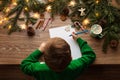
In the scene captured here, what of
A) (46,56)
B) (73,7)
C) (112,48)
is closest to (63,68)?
(46,56)

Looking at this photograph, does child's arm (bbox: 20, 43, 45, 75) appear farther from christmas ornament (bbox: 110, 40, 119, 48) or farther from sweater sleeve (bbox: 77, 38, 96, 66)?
christmas ornament (bbox: 110, 40, 119, 48)

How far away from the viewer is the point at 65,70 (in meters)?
1.40

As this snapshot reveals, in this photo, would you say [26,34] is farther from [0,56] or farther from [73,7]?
[73,7]

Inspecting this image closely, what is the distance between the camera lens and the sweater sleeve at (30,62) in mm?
1469

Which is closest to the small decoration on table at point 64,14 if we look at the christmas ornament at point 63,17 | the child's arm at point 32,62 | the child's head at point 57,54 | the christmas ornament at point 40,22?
the christmas ornament at point 63,17

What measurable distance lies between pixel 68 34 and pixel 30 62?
256 mm

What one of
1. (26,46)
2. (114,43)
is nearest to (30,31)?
(26,46)

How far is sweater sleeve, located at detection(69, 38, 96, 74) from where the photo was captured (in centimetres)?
143

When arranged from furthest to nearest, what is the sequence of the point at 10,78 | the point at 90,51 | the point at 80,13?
the point at 10,78
the point at 80,13
the point at 90,51

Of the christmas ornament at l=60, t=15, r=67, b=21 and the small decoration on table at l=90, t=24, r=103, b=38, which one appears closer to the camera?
the small decoration on table at l=90, t=24, r=103, b=38

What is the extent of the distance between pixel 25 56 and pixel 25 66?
88 mm

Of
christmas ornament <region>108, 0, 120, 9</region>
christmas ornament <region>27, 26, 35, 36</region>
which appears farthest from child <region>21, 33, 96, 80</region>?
christmas ornament <region>108, 0, 120, 9</region>

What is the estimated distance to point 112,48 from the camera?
5.02 feet

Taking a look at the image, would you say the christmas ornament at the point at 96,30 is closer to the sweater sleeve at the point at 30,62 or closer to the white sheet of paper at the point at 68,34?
the white sheet of paper at the point at 68,34
